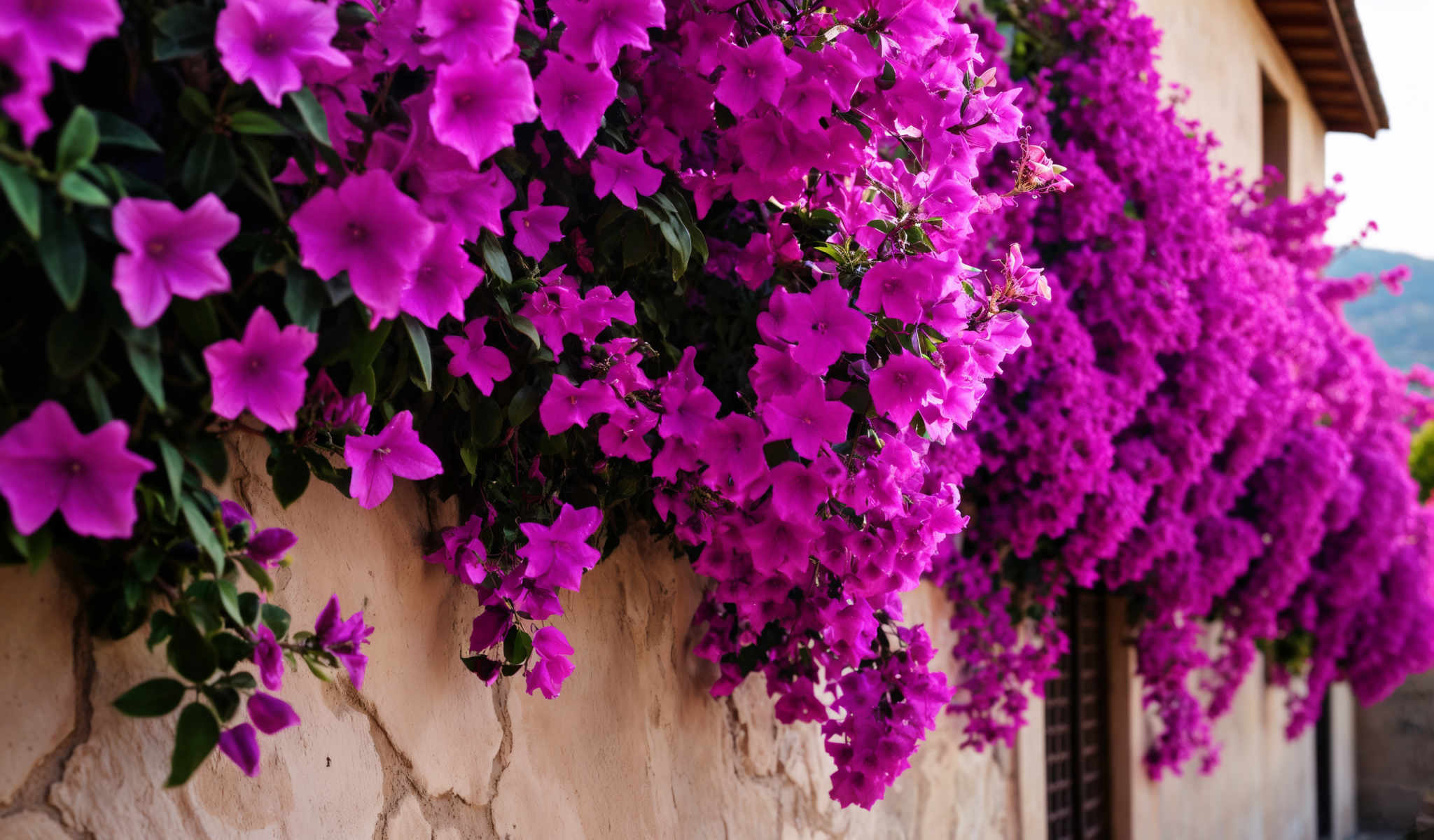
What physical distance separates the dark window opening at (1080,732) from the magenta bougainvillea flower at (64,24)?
4.27m

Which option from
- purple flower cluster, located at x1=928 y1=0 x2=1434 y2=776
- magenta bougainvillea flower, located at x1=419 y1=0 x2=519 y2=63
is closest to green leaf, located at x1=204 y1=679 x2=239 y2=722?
magenta bougainvillea flower, located at x1=419 y1=0 x2=519 y2=63

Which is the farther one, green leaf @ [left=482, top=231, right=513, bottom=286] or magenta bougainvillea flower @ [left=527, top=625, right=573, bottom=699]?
magenta bougainvillea flower @ [left=527, top=625, right=573, bottom=699]

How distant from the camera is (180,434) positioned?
3.23ft

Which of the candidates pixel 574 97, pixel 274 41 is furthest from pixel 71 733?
pixel 574 97

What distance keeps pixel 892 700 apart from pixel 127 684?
1.26 metres

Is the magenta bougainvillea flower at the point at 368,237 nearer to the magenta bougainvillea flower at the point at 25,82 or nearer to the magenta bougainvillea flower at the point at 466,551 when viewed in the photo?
the magenta bougainvillea flower at the point at 25,82

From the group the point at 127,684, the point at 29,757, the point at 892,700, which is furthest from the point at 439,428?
the point at 892,700

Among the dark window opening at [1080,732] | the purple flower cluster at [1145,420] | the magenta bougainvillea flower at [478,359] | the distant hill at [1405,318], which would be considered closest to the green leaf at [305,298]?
the magenta bougainvillea flower at [478,359]

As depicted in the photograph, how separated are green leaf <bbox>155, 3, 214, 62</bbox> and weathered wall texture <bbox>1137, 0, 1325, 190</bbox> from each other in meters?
4.94

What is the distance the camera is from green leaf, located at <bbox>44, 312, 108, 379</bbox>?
0.85 meters

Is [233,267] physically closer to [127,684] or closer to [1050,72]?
[127,684]

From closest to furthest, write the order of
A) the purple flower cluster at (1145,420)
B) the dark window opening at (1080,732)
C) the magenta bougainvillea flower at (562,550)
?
1. the magenta bougainvillea flower at (562,550)
2. the purple flower cluster at (1145,420)
3. the dark window opening at (1080,732)

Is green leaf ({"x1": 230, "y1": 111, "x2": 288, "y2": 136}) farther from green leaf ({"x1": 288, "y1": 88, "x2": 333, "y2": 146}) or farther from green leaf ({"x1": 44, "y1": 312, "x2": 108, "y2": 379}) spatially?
green leaf ({"x1": 44, "y1": 312, "x2": 108, "y2": 379})

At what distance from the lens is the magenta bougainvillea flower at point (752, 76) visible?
52.6 inches
